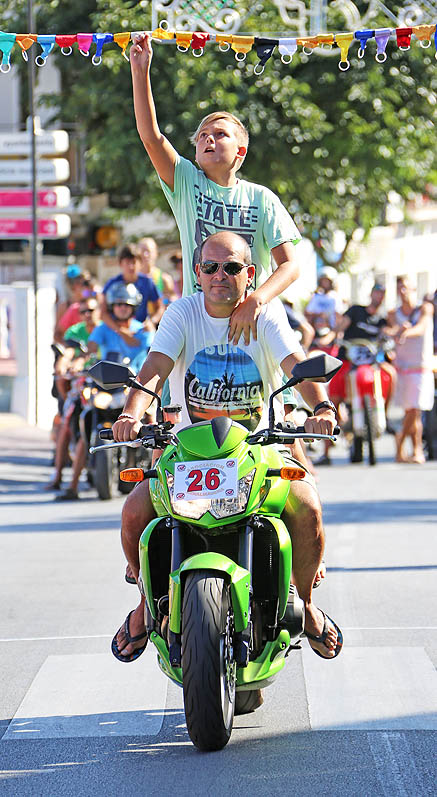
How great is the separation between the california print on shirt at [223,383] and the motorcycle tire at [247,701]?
97 cm

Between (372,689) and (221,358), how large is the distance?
144cm

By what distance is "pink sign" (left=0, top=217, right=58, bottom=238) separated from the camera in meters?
22.5

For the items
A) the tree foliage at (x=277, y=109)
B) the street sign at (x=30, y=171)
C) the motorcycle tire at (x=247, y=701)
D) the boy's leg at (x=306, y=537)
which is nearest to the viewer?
the boy's leg at (x=306, y=537)

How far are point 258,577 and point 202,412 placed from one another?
65 cm

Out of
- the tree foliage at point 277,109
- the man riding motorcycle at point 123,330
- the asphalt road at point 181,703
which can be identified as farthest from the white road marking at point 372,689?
the tree foliage at point 277,109

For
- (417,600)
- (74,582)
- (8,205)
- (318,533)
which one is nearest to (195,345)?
(318,533)

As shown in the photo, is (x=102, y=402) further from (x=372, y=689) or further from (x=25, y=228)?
(x=25, y=228)

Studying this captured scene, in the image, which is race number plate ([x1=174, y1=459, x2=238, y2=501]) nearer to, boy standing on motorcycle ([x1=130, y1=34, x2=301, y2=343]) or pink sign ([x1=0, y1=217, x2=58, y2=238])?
boy standing on motorcycle ([x1=130, y1=34, x2=301, y2=343])

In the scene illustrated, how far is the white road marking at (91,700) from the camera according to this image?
225 inches

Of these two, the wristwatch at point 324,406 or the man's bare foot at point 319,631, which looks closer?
the wristwatch at point 324,406

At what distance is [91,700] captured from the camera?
6.14 m

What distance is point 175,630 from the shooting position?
17.0 feet

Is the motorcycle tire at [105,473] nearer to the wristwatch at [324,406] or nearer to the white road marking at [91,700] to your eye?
the white road marking at [91,700]

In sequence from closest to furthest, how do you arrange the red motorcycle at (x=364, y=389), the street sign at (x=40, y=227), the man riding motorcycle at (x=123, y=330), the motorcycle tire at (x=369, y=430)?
the man riding motorcycle at (x=123, y=330)
the motorcycle tire at (x=369, y=430)
the red motorcycle at (x=364, y=389)
the street sign at (x=40, y=227)
